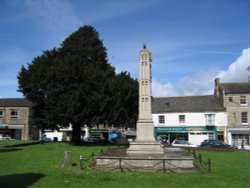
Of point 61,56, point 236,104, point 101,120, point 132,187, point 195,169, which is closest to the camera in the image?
point 132,187

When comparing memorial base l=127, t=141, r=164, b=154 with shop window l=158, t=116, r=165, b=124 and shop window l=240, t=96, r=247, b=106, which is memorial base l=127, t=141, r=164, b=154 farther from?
shop window l=158, t=116, r=165, b=124

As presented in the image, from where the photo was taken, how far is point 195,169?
14.1 metres

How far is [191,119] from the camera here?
160 ft

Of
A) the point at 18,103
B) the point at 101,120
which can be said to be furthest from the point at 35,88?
the point at 18,103

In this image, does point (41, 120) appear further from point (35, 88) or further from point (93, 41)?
point (93, 41)

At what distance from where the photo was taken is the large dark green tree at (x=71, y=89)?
32.0 metres

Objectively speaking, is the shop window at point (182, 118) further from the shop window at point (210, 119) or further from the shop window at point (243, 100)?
the shop window at point (243, 100)

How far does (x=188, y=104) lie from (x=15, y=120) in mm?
32267

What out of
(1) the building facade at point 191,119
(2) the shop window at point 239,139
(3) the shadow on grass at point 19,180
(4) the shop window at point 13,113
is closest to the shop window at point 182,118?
(1) the building facade at point 191,119

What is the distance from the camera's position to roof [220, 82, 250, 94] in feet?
150

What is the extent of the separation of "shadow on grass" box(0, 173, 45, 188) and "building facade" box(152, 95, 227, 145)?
38.7m

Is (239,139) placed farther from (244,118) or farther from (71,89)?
(71,89)

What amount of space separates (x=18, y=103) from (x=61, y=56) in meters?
23.7

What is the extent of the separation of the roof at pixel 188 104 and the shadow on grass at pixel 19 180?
39411 millimetres
